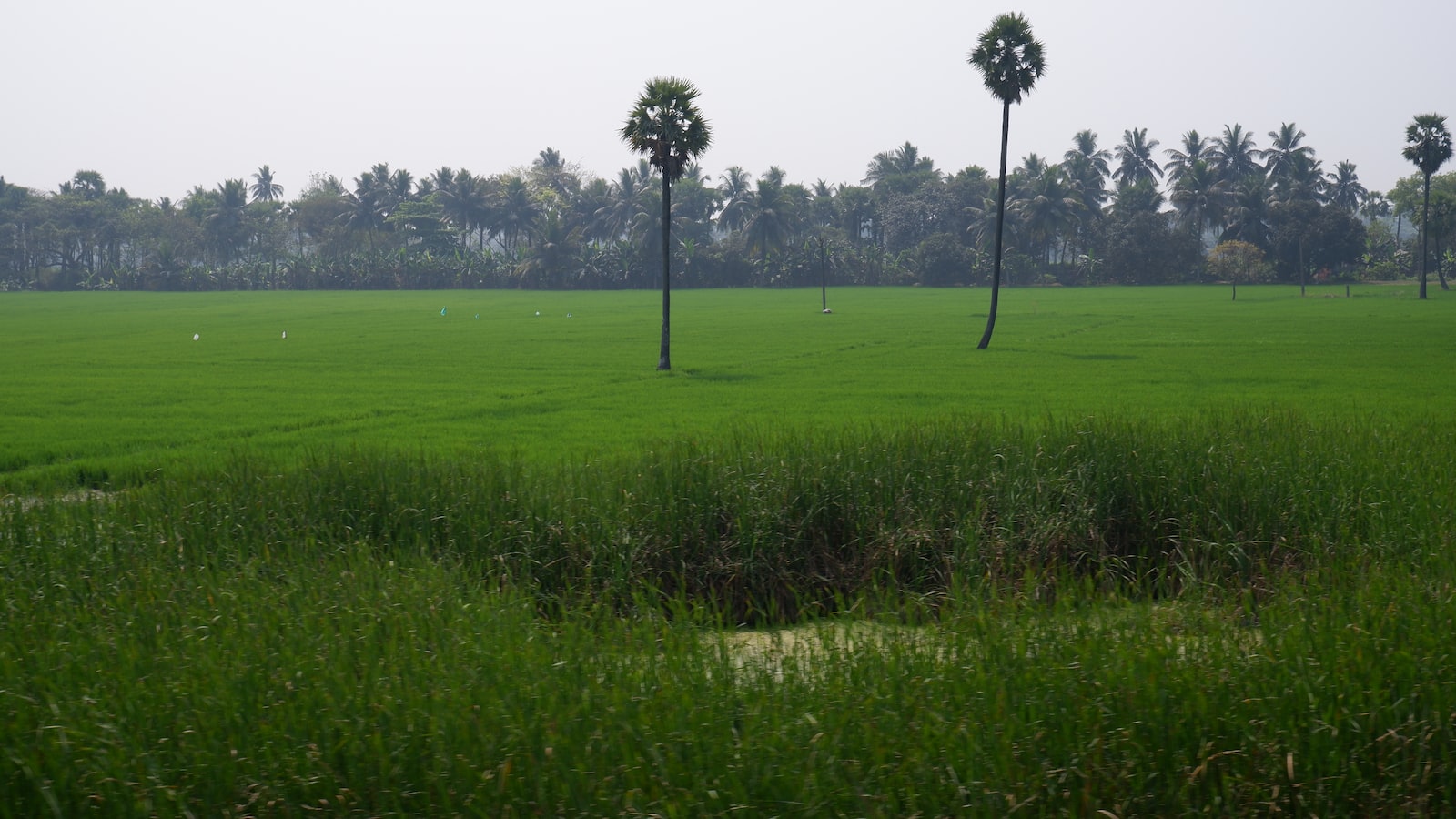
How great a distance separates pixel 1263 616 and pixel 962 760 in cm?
258

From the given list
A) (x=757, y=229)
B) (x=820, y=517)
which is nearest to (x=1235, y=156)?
(x=757, y=229)

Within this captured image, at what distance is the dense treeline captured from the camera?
102 meters

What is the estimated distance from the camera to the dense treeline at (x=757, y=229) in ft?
335

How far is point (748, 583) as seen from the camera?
406 inches

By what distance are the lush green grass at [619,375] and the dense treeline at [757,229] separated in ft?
122

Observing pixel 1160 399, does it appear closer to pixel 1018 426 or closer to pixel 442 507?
pixel 1018 426

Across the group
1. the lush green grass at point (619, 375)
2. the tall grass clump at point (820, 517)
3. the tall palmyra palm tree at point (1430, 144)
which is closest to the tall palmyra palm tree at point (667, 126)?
the lush green grass at point (619, 375)

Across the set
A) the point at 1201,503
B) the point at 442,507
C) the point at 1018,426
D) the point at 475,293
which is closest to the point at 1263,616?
the point at 1201,503

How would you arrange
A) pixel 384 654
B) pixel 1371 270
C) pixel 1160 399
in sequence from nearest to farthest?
pixel 384 654 → pixel 1160 399 → pixel 1371 270

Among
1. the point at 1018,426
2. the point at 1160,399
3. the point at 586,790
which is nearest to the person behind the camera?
the point at 586,790

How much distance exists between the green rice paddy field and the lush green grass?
1.07 ft

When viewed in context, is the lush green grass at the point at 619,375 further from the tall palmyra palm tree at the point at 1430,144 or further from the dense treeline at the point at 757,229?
the dense treeline at the point at 757,229

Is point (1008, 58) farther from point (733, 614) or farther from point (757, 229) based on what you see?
point (757, 229)

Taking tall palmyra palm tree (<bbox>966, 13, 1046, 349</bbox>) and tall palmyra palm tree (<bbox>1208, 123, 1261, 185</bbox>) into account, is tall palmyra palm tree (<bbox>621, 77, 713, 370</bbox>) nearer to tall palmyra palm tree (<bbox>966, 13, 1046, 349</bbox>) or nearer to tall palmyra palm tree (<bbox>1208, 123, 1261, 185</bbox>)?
tall palmyra palm tree (<bbox>966, 13, 1046, 349</bbox>)
